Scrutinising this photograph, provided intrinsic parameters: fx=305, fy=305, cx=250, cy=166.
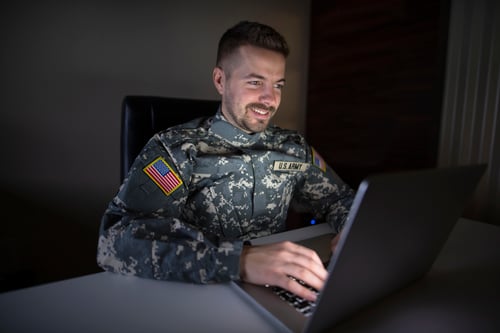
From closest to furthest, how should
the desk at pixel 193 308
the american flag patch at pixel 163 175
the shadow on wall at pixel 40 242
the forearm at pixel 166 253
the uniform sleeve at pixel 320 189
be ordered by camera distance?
1. the desk at pixel 193 308
2. the forearm at pixel 166 253
3. the american flag patch at pixel 163 175
4. the uniform sleeve at pixel 320 189
5. the shadow on wall at pixel 40 242

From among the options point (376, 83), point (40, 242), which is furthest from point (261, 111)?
point (40, 242)

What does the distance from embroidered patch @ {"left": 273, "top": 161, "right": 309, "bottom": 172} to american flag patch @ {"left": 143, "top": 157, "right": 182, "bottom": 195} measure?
0.37m

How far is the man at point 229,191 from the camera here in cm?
60

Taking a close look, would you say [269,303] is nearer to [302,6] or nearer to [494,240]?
[494,240]

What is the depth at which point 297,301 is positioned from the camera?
1.73 ft

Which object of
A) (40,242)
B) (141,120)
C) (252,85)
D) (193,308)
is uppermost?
(252,85)

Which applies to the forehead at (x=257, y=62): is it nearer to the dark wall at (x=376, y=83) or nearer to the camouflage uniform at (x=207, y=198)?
the camouflage uniform at (x=207, y=198)

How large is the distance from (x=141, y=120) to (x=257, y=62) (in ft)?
1.44

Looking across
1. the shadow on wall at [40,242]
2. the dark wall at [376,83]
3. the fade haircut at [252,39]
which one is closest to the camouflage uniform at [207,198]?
the fade haircut at [252,39]

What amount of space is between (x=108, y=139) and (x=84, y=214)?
42 centimetres

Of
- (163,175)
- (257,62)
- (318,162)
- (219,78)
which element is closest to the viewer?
(163,175)

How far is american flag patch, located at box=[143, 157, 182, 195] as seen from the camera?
814 millimetres

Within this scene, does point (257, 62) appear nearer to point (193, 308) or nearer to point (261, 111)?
point (261, 111)

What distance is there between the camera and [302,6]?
211 cm
